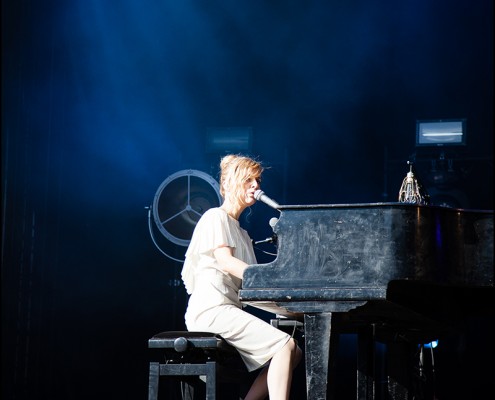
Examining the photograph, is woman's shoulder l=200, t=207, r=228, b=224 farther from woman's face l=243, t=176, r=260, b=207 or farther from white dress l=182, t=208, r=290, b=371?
woman's face l=243, t=176, r=260, b=207

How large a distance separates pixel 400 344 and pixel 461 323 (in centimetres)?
39

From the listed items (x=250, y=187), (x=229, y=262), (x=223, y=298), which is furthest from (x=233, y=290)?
(x=250, y=187)

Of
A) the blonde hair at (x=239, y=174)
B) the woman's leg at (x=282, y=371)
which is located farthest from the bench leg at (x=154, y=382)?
the blonde hair at (x=239, y=174)

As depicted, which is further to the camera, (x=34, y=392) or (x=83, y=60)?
(x=83, y=60)

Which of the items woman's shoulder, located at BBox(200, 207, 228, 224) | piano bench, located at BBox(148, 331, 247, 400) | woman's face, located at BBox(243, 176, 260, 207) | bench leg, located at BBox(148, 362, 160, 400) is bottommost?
bench leg, located at BBox(148, 362, 160, 400)

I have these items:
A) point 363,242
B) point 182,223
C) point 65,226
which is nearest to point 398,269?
point 363,242

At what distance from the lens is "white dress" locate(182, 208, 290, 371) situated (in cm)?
360

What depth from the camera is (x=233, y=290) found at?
387 centimetres

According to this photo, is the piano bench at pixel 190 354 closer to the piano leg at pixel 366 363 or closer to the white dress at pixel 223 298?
the white dress at pixel 223 298

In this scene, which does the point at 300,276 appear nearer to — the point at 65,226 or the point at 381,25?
the point at 65,226

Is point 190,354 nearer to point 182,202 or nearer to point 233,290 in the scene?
point 233,290

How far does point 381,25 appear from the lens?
667cm

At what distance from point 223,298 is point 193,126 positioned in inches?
122

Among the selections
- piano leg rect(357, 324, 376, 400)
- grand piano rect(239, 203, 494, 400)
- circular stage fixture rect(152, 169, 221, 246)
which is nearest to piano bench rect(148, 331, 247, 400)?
grand piano rect(239, 203, 494, 400)
